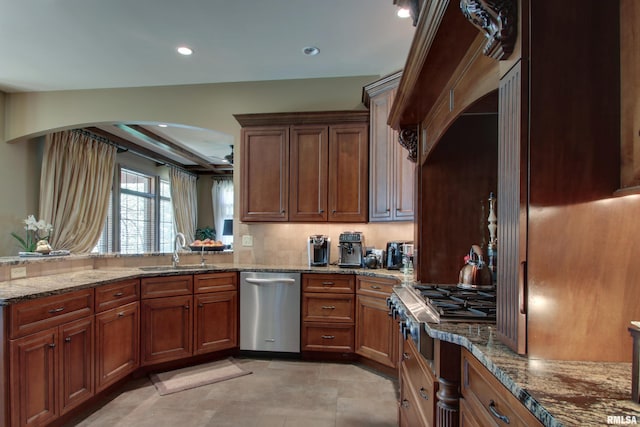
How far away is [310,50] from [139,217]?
17.2ft

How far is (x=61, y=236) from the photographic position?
4.95 metres

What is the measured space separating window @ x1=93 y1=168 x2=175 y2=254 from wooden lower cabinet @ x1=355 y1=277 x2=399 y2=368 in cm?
409

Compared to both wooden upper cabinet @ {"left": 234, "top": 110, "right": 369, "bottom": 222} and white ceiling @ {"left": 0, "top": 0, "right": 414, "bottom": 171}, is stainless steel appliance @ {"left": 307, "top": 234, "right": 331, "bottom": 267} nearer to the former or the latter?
wooden upper cabinet @ {"left": 234, "top": 110, "right": 369, "bottom": 222}

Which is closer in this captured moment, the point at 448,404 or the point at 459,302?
the point at 448,404

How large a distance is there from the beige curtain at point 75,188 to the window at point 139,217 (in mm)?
449

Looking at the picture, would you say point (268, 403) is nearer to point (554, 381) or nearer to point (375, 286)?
point (375, 286)

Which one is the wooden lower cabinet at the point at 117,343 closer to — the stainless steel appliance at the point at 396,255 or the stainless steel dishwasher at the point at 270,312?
the stainless steel dishwasher at the point at 270,312

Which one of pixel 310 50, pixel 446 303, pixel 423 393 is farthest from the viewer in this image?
pixel 310 50

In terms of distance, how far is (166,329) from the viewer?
312 cm

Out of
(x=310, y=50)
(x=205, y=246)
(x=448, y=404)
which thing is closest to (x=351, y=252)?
(x=205, y=246)

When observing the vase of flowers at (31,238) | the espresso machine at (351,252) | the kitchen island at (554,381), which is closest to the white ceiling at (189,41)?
the vase of flowers at (31,238)

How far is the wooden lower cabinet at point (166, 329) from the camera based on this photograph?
3020mm

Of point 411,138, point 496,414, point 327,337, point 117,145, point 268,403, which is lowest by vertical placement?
point 268,403

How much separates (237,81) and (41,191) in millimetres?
3021
